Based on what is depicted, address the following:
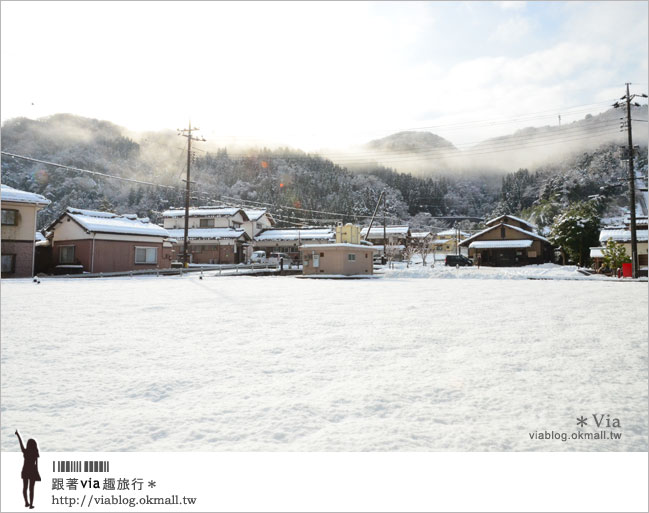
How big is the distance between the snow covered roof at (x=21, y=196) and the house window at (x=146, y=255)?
7.61 metres

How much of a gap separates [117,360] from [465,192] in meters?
176

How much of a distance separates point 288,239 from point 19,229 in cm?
3448

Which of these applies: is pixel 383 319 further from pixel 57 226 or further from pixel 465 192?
pixel 465 192

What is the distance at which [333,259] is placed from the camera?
3080cm

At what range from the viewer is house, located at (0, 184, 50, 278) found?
2250cm

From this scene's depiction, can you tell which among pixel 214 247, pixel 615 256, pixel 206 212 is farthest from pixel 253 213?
pixel 615 256

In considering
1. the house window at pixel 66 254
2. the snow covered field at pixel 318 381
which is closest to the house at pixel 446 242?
the house window at pixel 66 254

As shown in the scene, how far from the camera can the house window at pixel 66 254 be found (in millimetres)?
27625

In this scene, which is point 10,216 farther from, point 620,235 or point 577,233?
point 577,233

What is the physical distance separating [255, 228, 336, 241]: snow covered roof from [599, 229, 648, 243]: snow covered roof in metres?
30.1

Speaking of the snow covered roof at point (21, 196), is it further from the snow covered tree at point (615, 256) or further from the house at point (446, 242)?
the house at point (446, 242)

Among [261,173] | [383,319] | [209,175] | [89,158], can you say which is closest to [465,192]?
[261,173]

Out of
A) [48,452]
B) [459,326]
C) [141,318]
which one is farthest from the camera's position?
[141,318]

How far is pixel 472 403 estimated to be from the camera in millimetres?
3844
